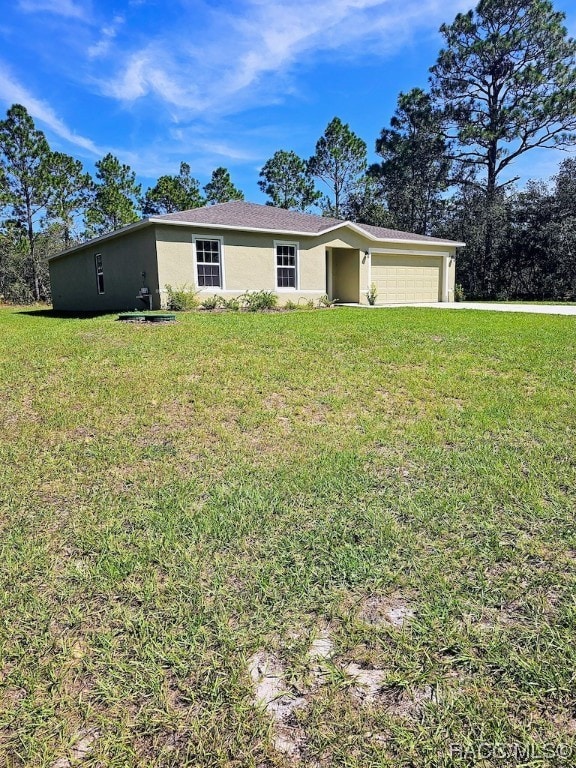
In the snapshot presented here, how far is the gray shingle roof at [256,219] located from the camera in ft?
49.0

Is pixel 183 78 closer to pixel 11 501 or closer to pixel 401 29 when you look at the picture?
pixel 401 29

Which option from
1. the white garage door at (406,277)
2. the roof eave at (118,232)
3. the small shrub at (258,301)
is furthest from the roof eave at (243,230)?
the small shrub at (258,301)

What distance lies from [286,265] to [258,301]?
279cm

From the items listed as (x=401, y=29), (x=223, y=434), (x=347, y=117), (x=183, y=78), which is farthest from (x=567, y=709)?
(x=347, y=117)

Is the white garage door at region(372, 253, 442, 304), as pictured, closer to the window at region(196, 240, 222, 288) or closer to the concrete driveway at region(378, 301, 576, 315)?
the concrete driveway at region(378, 301, 576, 315)

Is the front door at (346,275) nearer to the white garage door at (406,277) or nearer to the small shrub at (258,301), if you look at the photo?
the white garage door at (406,277)

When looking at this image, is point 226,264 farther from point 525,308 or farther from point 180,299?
point 525,308

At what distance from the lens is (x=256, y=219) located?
55.4 feet

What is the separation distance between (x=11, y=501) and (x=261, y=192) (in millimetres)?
43408

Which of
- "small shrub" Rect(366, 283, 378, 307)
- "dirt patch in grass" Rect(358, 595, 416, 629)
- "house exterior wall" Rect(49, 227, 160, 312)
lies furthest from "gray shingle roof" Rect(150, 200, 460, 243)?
"dirt patch in grass" Rect(358, 595, 416, 629)

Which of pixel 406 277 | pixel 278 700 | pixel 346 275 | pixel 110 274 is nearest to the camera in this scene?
pixel 278 700

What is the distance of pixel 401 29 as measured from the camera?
1270 cm

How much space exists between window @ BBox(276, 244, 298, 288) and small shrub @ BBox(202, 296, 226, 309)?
2.54 metres

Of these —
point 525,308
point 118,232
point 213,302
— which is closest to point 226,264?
point 213,302
